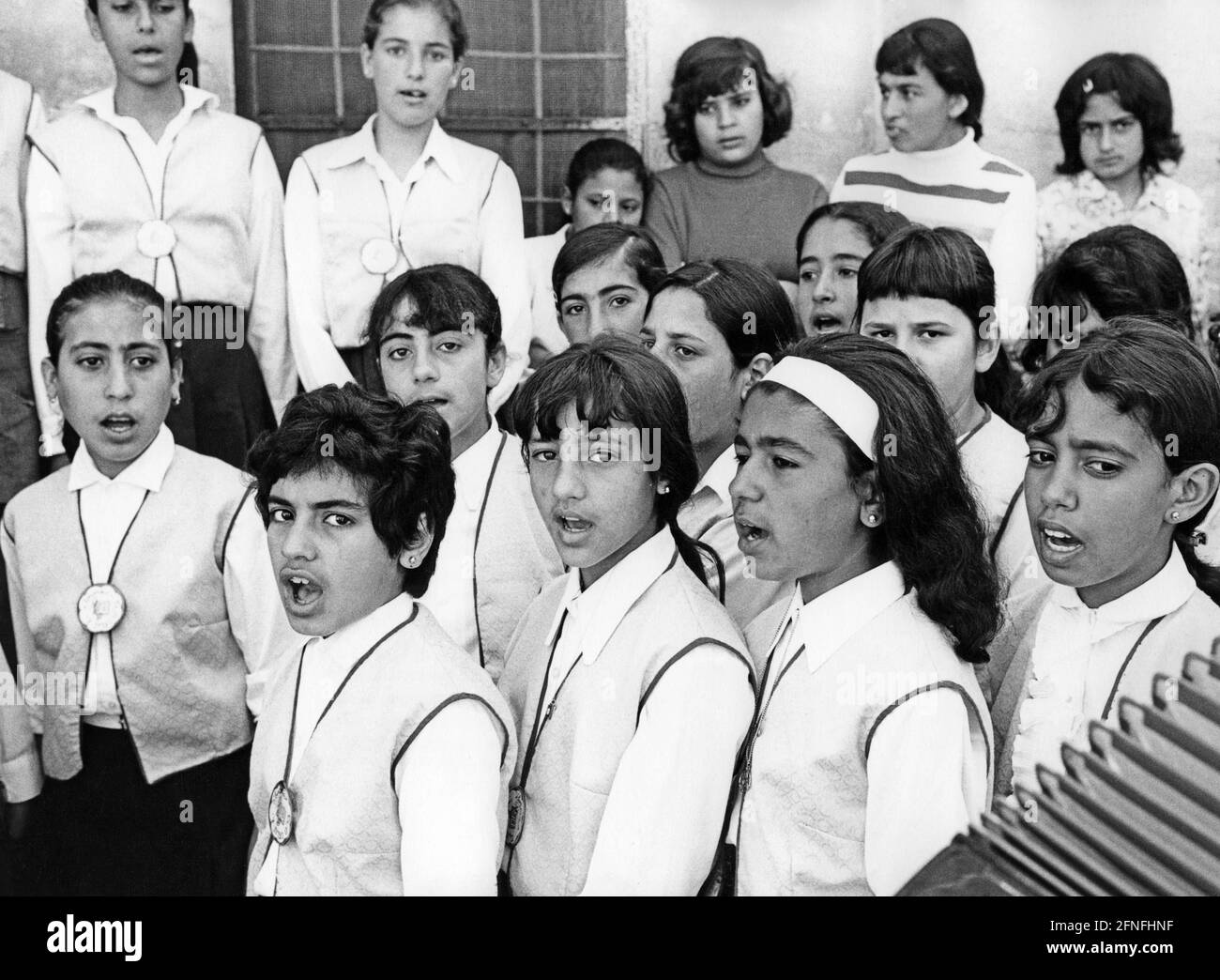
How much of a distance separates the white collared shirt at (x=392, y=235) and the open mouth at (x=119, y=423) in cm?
44

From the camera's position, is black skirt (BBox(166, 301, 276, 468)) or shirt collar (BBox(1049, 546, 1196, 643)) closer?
shirt collar (BBox(1049, 546, 1196, 643))

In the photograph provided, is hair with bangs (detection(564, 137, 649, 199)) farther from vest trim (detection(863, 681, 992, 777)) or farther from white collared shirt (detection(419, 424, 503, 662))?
vest trim (detection(863, 681, 992, 777))

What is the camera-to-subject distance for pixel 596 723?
8.20 feet

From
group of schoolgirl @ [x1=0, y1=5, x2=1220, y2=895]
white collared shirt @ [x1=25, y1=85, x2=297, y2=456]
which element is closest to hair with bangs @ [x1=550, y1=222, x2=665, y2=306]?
white collared shirt @ [x1=25, y1=85, x2=297, y2=456]

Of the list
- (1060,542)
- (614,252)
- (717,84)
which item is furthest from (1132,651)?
(717,84)

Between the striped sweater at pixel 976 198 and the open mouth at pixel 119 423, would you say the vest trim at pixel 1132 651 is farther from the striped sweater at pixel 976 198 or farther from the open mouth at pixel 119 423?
the open mouth at pixel 119 423

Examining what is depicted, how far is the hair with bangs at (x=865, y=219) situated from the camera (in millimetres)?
3291

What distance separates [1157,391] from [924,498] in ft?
1.26

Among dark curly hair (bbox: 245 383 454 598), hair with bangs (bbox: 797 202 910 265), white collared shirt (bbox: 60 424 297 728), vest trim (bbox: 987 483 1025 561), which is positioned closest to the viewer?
dark curly hair (bbox: 245 383 454 598)

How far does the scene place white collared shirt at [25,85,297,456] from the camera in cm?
330

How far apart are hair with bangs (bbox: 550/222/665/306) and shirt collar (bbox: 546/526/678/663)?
3.00ft

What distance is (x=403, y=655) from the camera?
2459mm

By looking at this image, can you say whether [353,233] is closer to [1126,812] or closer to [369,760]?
[369,760]
